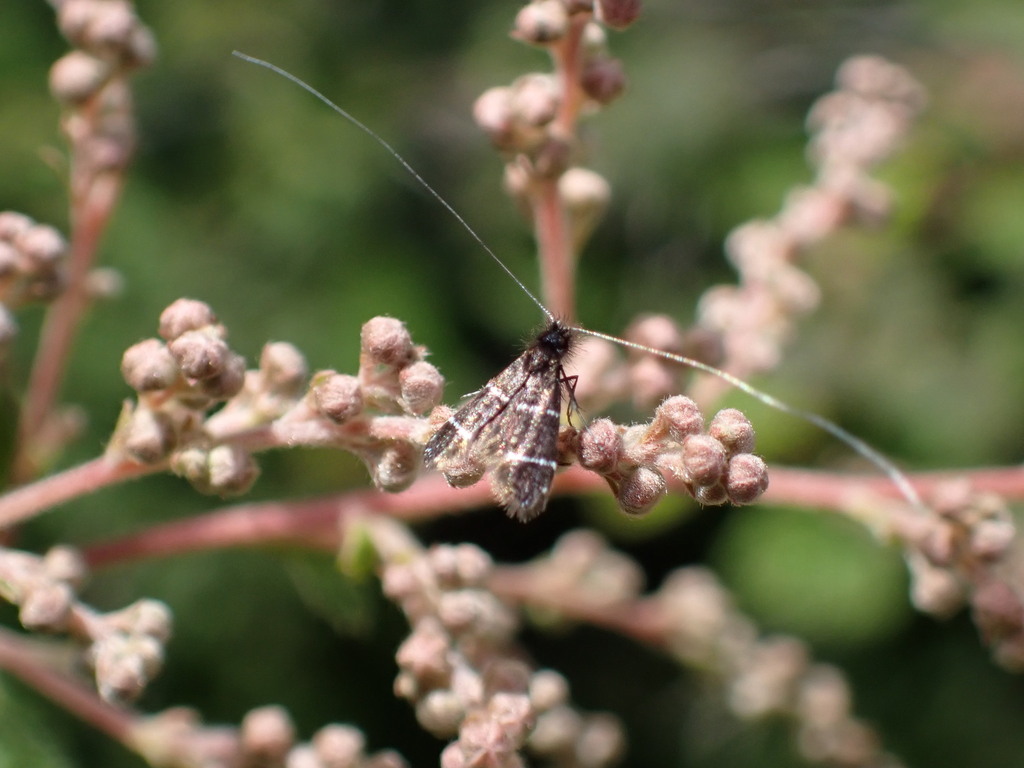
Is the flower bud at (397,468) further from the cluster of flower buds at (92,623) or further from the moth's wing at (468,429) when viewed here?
the cluster of flower buds at (92,623)

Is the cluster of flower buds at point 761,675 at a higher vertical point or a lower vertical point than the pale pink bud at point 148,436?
higher

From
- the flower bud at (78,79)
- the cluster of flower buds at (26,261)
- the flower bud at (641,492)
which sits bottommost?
the flower bud at (641,492)

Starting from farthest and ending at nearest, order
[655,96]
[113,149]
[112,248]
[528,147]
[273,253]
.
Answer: [655,96], [273,253], [112,248], [113,149], [528,147]

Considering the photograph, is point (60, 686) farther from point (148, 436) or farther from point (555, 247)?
point (555, 247)

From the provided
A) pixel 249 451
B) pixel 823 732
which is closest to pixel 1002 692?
pixel 823 732

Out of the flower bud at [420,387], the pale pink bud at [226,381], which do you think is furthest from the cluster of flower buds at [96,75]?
the flower bud at [420,387]

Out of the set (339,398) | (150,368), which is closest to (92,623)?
(150,368)

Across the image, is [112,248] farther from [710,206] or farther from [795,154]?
[795,154]
